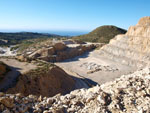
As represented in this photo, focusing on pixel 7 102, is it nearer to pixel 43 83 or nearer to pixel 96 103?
pixel 96 103

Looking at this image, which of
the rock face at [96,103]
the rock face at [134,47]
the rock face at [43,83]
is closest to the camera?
the rock face at [96,103]

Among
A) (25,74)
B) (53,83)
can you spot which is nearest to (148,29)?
(53,83)

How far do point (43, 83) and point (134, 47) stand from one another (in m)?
19.7

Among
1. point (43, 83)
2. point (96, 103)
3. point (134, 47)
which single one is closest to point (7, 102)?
point (96, 103)

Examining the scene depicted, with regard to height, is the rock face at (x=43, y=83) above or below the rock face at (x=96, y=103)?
below

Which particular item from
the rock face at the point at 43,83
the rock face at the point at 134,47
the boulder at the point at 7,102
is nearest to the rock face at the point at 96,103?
the boulder at the point at 7,102

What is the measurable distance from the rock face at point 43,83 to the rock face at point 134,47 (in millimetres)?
14776

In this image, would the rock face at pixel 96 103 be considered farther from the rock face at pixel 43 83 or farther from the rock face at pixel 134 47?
the rock face at pixel 134 47

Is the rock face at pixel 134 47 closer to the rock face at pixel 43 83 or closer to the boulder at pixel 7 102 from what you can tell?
the rock face at pixel 43 83

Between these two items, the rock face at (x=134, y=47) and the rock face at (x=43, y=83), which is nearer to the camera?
the rock face at (x=43, y=83)

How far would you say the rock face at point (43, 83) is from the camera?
31.4ft

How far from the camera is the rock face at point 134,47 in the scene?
2159 cm

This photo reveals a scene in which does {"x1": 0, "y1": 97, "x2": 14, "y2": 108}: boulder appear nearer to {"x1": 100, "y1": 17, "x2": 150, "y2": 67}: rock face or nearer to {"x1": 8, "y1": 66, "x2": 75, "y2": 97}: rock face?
{"x1": 8, "y1": 66, "x2": 75, "y2": 97}: rock face

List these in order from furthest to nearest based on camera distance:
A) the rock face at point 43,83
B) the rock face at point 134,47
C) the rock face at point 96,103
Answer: the rock face at point 134,47 → the rock face at point 43,83 → the rock face at point 96,103
